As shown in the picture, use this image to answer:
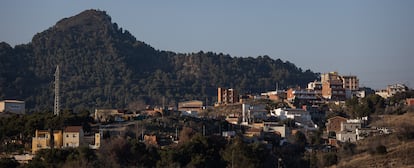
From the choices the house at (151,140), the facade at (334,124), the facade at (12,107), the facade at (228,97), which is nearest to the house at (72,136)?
the house at (151,140)

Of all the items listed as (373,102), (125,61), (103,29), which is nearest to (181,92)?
(125,61)

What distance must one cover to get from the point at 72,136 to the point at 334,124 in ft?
52.3

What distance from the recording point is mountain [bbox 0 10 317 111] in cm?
8531

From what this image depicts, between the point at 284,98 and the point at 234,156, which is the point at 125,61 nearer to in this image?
the point at 284,98

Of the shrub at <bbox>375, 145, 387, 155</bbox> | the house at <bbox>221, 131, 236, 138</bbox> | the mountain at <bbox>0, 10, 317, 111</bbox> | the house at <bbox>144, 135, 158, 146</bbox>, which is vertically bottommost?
the shrub at <bbox>375, 145, 387, 155</bbox>

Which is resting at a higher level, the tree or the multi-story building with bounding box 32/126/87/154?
the multi-story building with bounding box 32/126/87/154

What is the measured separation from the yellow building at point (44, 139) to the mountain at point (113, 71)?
3532cm

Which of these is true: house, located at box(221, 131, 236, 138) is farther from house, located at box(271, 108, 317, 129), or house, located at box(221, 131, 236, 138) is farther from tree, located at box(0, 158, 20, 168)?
tree, located at box(0, 158, 20, 168)

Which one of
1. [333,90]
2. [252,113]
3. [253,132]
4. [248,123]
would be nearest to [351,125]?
[253,132]

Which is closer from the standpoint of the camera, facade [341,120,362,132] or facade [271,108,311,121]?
facade [341,120,362,132]

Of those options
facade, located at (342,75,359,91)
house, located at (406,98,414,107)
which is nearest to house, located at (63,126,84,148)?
house, located at (406,98,414,107)

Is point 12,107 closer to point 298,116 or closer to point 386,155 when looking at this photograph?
point 298,116

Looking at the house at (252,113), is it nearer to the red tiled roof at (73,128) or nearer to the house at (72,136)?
the red tiled roof at (73,128)

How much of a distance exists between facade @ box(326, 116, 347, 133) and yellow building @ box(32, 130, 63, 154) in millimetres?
15576
